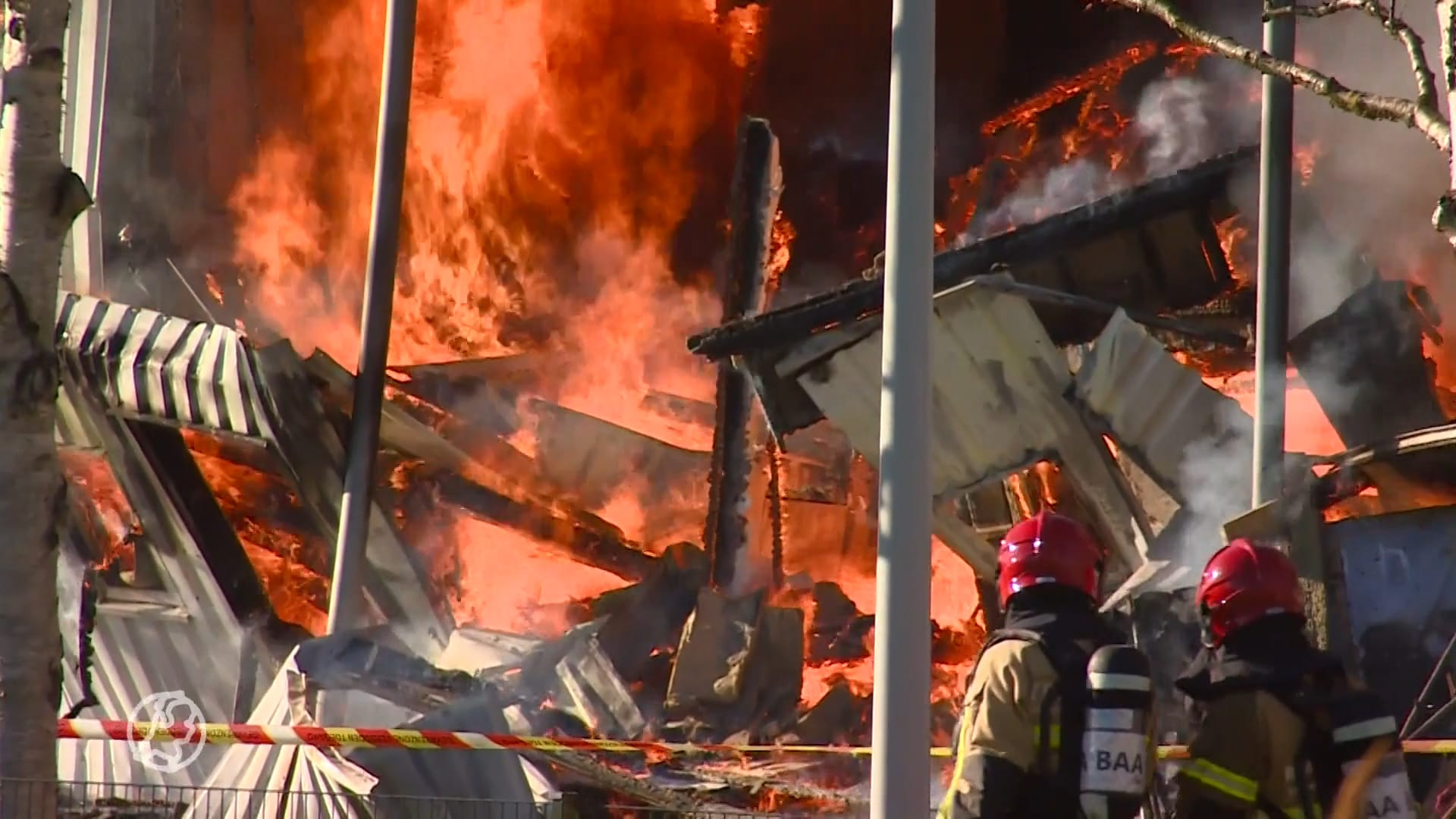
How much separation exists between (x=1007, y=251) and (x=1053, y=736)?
170 inches

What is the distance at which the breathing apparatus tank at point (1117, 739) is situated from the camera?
168 inches

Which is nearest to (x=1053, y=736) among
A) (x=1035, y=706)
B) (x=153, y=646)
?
(x=1035, y=706)

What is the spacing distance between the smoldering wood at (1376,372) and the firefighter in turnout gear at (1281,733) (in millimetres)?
2924

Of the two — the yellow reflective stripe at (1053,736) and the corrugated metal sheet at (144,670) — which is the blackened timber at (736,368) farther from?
the yellow reflective stripe at (1053,736)

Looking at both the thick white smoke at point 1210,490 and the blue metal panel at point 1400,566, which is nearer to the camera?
the blue metal panel at point 1400,566

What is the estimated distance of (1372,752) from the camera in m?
4.37

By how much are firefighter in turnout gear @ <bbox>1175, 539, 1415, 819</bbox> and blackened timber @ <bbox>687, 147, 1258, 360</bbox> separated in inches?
143

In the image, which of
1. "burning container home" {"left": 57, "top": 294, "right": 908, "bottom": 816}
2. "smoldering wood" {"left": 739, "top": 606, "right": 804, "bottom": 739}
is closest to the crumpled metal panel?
"burning container home" {"left": 57, "top": 294, "right": 908, "bottom": 816}

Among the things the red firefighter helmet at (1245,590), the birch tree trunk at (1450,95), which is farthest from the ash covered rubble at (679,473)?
the red firefighter helmet at (1245,590)

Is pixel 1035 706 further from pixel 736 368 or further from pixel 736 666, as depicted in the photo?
pixel 736 368

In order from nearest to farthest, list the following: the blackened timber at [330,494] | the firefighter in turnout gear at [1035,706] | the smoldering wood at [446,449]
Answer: the firefighter in turnout gear at [1035,706], the smoldering wood at [446,449], the blackened timber at [330,494]

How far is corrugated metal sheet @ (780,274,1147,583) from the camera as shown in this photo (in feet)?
26.6

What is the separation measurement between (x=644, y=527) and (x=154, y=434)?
12.4ft

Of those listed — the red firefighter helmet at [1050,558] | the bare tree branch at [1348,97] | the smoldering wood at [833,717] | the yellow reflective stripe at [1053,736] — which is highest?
the bare tree branch at [1348,97]
